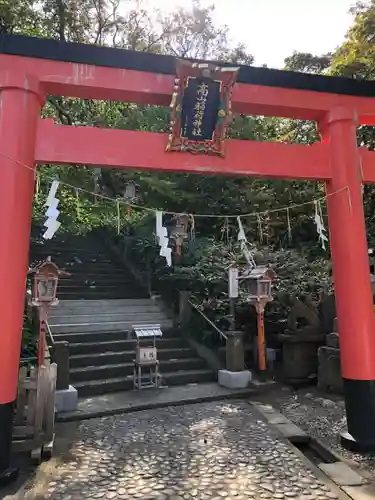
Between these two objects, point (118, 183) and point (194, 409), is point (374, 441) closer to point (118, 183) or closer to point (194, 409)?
point (194, 409)

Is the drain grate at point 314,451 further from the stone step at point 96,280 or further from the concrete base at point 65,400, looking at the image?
the stone step at point 96,280

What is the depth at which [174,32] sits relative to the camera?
2097cm

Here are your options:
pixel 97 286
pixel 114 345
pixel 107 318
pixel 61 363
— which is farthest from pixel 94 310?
pixel 61 363

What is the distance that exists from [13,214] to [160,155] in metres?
2.09

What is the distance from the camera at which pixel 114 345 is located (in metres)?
9.55

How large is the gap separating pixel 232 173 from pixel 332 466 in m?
4.03

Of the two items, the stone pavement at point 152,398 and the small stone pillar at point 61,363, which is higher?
the small stone pillar at point 61,363

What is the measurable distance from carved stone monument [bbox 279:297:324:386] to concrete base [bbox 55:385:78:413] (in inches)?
189

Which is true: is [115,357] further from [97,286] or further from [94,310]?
[97,286]

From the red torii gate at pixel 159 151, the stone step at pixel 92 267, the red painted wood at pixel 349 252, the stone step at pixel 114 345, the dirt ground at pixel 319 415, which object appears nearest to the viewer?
the red torii gate at pixel 159 151

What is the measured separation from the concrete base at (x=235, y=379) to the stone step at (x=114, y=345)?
1.72 metres

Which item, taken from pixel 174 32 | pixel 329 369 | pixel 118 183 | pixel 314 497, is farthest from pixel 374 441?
pixel 174 32

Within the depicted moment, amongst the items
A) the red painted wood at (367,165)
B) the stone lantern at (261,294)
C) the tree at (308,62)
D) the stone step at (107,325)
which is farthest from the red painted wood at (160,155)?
the tree at (308,62)

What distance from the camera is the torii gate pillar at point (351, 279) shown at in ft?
18.4
